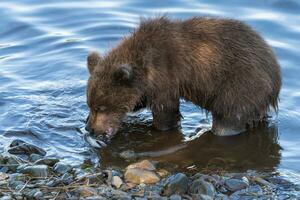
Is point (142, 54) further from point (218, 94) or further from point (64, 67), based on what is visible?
point (64, 67)

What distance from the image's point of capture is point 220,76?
1031cm

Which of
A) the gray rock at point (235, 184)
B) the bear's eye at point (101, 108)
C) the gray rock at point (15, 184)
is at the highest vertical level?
the bear's eye at point (101, 108)

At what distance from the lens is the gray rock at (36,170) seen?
8.97 metres

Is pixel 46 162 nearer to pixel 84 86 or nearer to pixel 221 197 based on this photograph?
pixel 221 197

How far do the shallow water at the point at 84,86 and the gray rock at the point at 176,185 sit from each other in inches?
37.6

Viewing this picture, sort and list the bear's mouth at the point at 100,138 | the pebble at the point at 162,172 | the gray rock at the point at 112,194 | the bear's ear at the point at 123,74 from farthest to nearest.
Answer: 1. the bear's mouth at the point at 100,138
2. the bear's ear at the point at 123,74
3. the pebble at the point at 162,172
4. the gray rock at the point at 112,194

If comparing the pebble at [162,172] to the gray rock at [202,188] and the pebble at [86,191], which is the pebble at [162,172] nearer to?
the gray rock at [202,188]

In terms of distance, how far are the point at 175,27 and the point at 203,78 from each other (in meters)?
0.79

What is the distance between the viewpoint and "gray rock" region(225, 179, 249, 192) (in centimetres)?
886

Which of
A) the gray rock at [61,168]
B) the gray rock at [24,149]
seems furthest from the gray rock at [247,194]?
the gray rock at [24,149]

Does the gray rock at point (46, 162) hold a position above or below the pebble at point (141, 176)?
below

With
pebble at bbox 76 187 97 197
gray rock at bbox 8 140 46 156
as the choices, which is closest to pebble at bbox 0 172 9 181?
gray rock at bbox 8 140 46 156

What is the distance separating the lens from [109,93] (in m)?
10.0

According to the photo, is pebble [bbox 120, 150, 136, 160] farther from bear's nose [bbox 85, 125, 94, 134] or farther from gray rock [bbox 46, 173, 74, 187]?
Answer: gray rock [bbox 46, 173, 74, 187]
